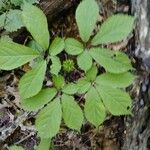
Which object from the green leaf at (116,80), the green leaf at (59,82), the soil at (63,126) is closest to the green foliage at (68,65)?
the soil at (63,126)

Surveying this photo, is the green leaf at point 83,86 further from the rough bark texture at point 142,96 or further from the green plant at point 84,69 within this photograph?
the rough bark texture at point 142,96

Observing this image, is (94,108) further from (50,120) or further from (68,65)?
(68,65)

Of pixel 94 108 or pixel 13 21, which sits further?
pixel 13 21

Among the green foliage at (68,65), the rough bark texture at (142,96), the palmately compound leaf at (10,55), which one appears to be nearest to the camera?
the palmately compound leaf at (10,55)

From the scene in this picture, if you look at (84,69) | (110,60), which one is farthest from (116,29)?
(84,69)

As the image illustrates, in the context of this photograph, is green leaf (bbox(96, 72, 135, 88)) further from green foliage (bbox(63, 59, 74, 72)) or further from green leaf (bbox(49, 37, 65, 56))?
green foliage (bbox(63, 59, 74, 72))

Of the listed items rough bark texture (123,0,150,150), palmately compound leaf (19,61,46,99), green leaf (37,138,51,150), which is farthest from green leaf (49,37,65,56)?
green leaf (37,138,51,150)
